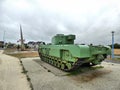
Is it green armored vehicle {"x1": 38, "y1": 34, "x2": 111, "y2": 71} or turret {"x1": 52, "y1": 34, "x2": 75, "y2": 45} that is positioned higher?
turret {"x1": 52, "y1": 34, "x2": 75, "y2": 45}

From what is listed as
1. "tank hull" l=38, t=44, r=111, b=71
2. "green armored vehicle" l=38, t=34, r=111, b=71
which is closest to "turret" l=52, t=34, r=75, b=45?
"green armored vehicle" l=38, t=34, r=111, b=71

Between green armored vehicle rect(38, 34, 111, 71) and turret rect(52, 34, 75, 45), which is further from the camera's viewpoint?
turret rect(52, 34, 75, 45)

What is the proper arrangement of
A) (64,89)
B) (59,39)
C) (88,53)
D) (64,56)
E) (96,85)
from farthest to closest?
1. (59,39)
2. (64,56)
3. (88,53)
4. (96,85)
5. (64,89)

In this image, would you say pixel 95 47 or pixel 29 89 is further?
pixel 95 47

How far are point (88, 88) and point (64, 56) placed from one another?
4.31 metres

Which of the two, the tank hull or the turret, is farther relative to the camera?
the turret

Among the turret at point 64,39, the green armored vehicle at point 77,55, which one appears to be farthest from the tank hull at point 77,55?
the turret at point 64,39

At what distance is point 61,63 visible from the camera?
448 inches

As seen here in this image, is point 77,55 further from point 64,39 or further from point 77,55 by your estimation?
point 64,39

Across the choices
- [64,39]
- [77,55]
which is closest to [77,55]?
[77,55]

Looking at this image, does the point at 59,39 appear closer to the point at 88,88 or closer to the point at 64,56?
the point at 64,56

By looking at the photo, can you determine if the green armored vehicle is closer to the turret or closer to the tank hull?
the tank hull

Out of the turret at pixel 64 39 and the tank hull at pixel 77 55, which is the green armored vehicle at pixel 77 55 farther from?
the turret at pixel 64 39

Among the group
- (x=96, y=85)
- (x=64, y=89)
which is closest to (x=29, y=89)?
(x=64, y=89)
